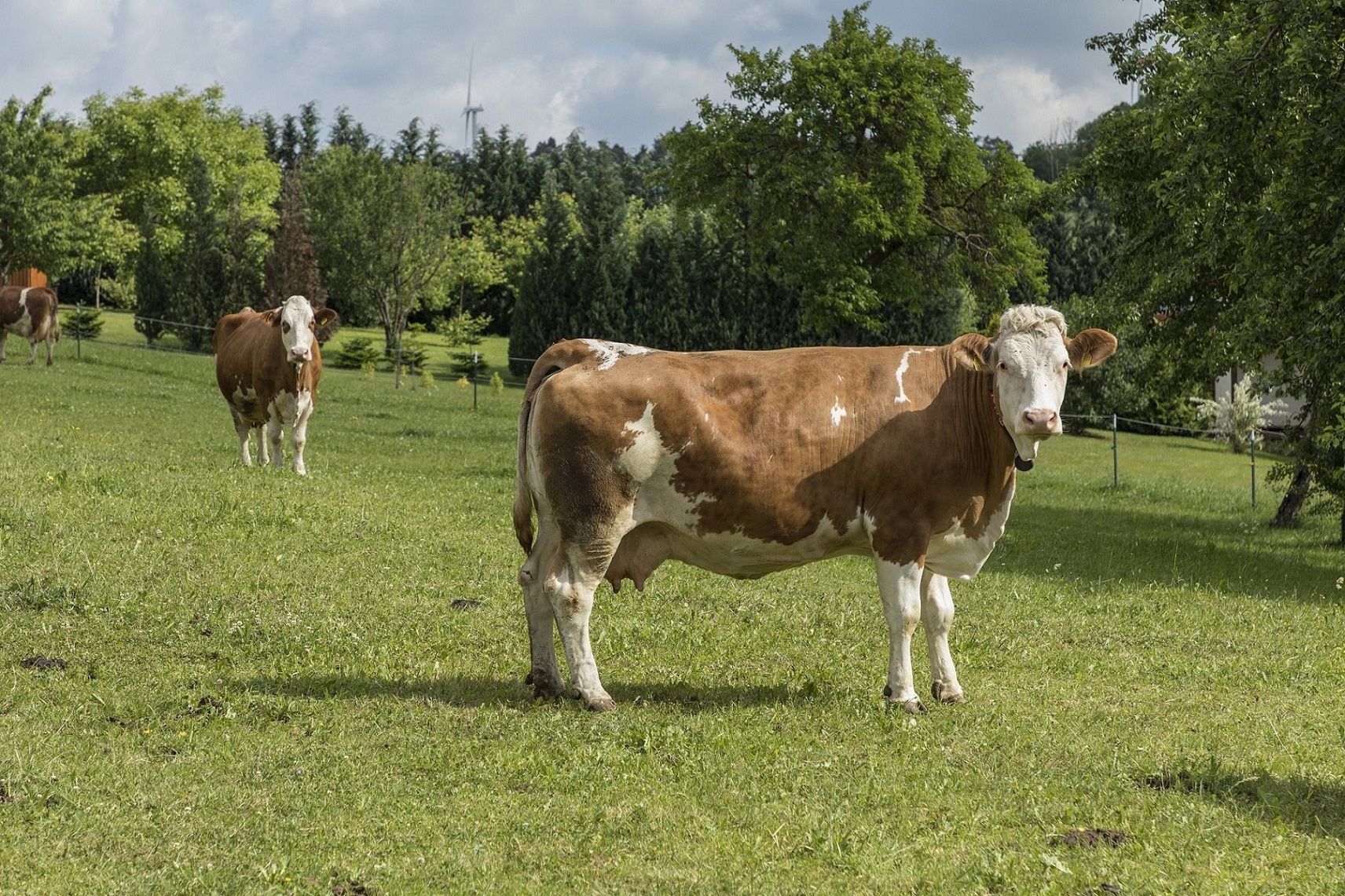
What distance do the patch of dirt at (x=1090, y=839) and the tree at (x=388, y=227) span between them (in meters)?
47.7

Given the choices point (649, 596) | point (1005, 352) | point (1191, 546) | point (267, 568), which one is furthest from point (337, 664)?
point (1191, 546)

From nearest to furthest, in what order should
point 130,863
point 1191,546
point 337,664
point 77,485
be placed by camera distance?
point 130,863 → point 337,664 → point 77,485 → point 1191,546

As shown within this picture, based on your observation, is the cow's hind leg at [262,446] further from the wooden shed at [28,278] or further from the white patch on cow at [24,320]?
the wooden shed at [28,278]

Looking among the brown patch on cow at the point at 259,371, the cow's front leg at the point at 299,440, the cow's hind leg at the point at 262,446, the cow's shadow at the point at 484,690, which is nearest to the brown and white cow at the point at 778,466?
the cow's shadow at the point at 484,690

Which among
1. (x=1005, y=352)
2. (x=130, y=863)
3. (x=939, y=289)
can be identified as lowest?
(x=130, y=863)

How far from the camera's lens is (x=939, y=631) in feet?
33.1

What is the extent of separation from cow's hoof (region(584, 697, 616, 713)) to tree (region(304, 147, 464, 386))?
44.9 m

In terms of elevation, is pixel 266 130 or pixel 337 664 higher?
pixel 266 130

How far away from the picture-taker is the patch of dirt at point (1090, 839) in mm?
7066

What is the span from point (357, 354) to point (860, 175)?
101ft

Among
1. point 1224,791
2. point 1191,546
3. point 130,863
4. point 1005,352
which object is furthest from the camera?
point 1191,546

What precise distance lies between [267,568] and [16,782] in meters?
5.50

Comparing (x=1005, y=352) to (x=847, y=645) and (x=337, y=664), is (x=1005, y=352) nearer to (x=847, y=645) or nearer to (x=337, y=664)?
(x=847, y=645)

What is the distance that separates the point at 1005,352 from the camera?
9492mm
